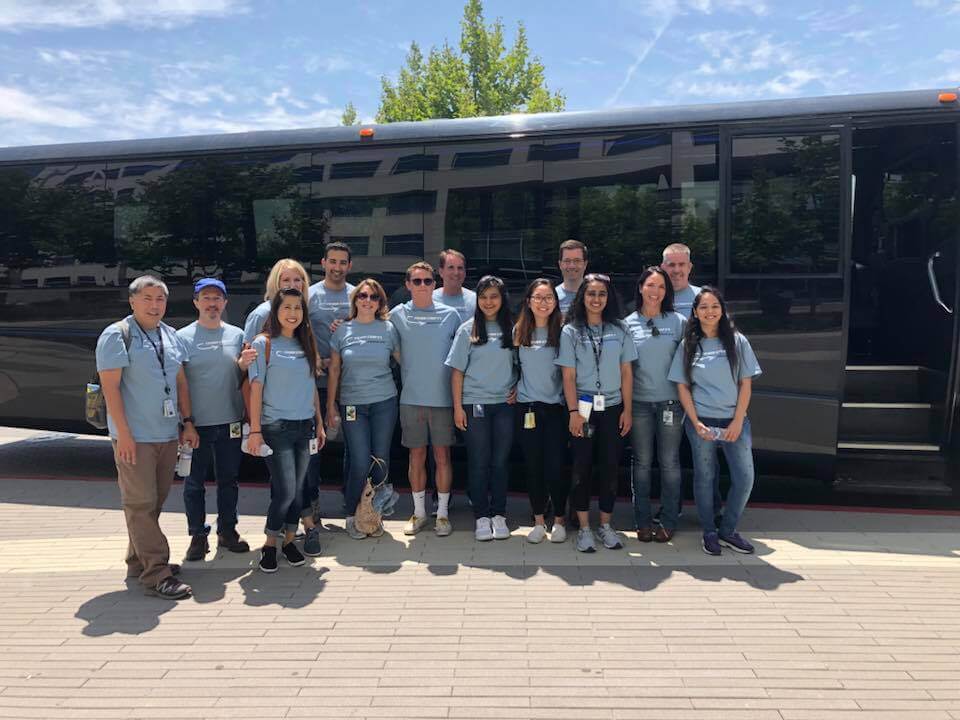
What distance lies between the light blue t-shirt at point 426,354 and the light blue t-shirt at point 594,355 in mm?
824

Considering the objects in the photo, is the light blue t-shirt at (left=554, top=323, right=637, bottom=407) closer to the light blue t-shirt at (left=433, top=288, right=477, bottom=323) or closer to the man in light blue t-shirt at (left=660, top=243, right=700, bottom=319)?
the man in light blue t-shirt at (left=660, top=243, right=700, bottom=319)

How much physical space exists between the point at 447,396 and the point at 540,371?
0.70 metres

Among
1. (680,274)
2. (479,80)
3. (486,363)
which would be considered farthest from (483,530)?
(479,80)

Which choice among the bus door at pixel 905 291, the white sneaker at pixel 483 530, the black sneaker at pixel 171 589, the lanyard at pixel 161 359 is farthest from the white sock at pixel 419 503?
the bus door at pixel 905 291

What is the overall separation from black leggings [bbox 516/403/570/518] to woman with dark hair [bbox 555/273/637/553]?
0.35 ft

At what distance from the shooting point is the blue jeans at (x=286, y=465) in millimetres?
4273

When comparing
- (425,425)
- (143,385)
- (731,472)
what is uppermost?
(143,385)

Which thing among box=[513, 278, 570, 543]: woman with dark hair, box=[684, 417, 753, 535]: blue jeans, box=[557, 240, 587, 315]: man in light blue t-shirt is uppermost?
box=[557, 240, 587, 315]: man in light blue t-shirt

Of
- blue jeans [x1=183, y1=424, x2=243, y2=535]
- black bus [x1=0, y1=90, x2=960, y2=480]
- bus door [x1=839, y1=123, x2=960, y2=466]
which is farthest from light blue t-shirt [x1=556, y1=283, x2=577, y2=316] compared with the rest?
blue jeans [x1=183, y1=424, x2=243, y2=535]

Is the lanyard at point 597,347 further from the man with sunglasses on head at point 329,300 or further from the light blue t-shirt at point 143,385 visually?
the light blue t-shirt at point 143,385

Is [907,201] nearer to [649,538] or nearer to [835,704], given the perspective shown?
[649,538]

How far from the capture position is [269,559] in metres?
4.36

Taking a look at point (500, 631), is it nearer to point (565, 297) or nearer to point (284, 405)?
point (284, 405)

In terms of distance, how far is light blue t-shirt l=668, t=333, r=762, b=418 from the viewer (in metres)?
4.45
